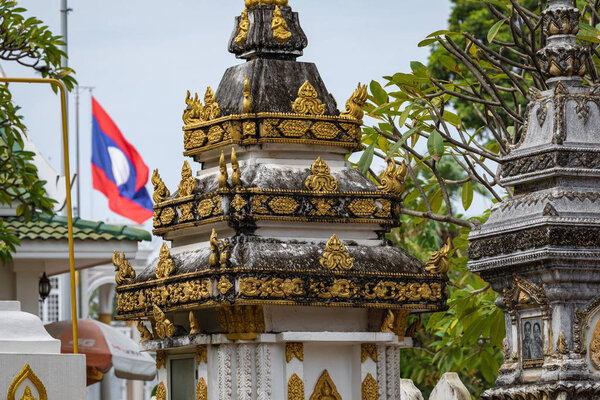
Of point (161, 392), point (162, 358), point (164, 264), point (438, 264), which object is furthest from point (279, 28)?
point (161, 392)

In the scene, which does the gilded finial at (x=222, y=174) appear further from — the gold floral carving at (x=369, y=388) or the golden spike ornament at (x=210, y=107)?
the gold floral carving at (x=369, y=388)

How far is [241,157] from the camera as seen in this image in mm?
13453

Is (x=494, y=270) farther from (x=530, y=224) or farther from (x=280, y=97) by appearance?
(x=280, y=97)

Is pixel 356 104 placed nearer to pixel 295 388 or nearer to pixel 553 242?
pixel 295 388

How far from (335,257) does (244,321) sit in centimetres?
94

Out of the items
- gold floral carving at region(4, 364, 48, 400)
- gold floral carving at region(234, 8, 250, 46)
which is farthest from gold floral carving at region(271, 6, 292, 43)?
gold floral carving at region(4, 364, 48, 400)

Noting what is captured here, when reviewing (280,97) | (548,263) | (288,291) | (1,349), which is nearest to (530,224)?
(548,263)

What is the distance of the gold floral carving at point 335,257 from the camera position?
505 inches

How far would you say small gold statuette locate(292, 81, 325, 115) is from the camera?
1336cm

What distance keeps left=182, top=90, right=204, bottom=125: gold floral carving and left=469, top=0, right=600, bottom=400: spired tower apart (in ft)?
12.5

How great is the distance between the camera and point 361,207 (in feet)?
43.2

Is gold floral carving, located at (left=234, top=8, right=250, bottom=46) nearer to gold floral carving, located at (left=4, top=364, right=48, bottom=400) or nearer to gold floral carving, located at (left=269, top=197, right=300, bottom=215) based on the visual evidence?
gold floral carving, located at (left=269, top=197, right=300, bottom=215)

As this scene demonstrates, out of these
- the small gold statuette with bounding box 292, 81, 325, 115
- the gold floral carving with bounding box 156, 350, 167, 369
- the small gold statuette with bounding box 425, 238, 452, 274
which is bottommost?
the gold floral carving with bounding box 156, 350, 167, 369

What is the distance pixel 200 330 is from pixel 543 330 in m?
3.82
